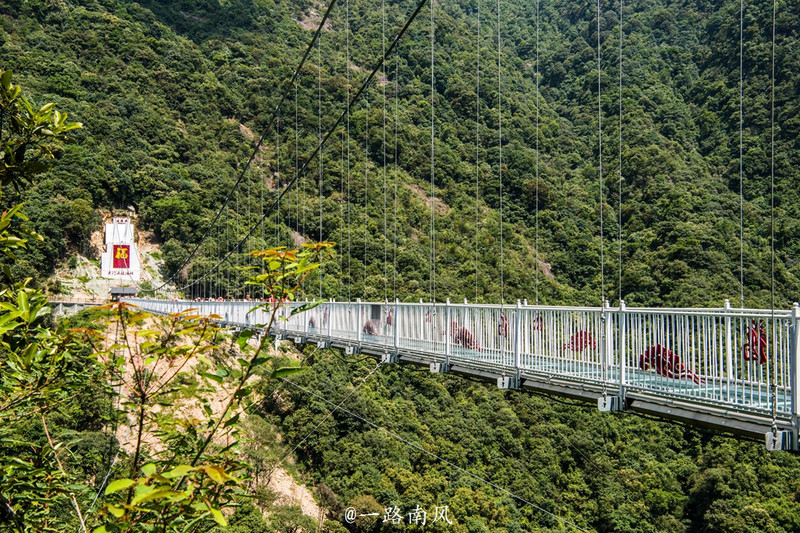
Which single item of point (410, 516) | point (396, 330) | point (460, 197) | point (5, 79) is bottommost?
point (410, 516)

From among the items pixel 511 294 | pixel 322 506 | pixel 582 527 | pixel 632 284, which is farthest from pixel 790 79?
pixel 322 506

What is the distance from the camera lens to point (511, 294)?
28.7 m

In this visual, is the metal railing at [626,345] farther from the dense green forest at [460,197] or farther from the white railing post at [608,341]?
the dense green forest at [460,197]

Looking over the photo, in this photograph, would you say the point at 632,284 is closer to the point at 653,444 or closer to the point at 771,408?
the point at 653,444

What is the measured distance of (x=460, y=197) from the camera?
37781mm

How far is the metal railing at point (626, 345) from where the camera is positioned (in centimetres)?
416

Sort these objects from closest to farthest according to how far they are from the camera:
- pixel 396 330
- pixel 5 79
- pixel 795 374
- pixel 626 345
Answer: pixel 5 79 < pixel 795 374 < pixel 626 345 < pixel 396 330

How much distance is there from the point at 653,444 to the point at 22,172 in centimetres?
2736

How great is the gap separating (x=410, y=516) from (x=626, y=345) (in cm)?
2113

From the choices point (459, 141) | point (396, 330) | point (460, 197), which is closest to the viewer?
point (396, 330)

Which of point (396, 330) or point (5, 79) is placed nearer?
point (5, 79)

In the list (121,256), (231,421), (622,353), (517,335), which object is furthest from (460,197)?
(231,421)

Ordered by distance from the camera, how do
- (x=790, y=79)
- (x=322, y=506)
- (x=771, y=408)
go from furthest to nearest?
(x=790, y=79), (x=322, y=506), (x=771, y=408)

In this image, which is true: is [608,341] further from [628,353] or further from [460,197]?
[460,197]
